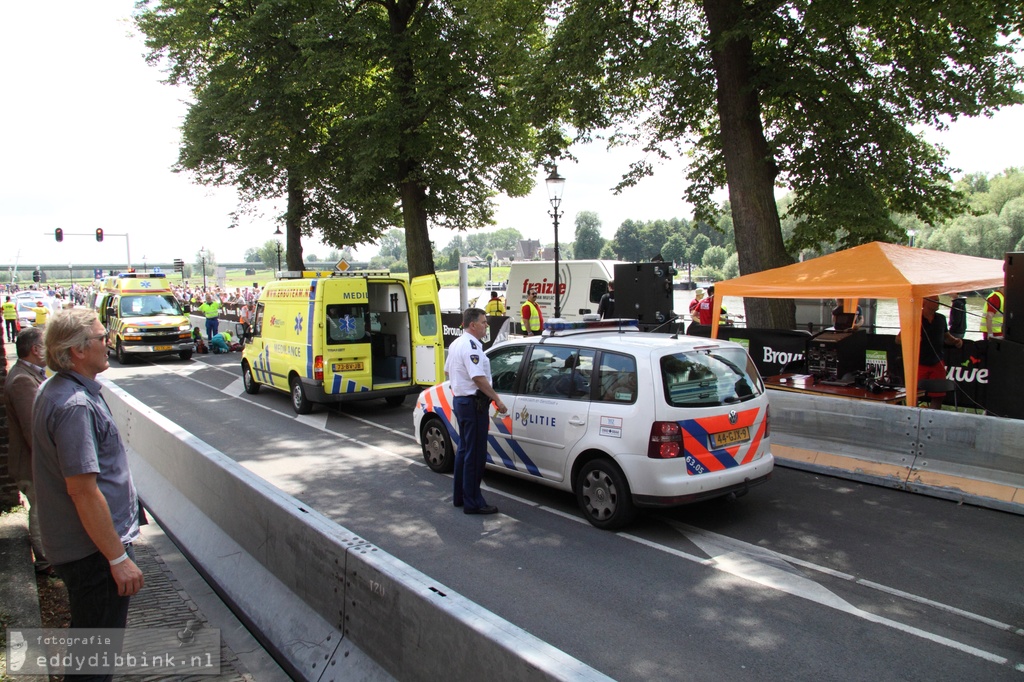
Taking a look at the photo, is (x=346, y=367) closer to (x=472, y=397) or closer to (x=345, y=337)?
(x=345, y=337)

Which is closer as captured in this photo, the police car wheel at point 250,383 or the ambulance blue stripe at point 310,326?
the ambulance blue stripe at point 310,326

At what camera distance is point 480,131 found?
19234mm

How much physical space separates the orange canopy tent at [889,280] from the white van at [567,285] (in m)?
12.2

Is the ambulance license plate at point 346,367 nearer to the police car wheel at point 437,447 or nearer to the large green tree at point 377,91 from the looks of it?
the police car wheel at point 437,447

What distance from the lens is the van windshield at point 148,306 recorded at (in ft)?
70.6

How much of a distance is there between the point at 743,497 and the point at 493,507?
9.16 feet

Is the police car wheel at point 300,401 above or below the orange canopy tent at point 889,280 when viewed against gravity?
below

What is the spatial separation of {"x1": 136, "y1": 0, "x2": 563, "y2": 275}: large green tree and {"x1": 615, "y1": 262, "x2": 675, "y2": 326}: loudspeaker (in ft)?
12.8

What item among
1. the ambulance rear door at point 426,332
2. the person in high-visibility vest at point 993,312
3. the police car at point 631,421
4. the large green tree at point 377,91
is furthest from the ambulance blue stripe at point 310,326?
the person in high-visibility vest at point 993,312

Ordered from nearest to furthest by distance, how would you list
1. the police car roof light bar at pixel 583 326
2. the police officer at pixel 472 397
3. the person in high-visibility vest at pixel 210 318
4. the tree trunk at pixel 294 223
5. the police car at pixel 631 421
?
the police car at pixel 631 421, the police officer at pixel 472 397, the police car roof light bar at pixel 583 326, the person in high-visibility vest at pixel 210 318, the tree trunk at pixel 294 223

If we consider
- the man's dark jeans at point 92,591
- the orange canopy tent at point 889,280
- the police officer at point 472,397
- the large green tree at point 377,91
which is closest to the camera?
the man's dark jeans at point 92,591

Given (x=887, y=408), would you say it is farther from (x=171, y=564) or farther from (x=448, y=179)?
(x=448, y=179)

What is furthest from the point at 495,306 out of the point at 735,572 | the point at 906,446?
the point at 735,572

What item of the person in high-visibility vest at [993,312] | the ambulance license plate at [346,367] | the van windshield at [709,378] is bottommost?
the ambulance license plate at [346,367]
